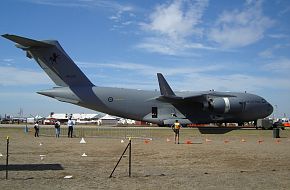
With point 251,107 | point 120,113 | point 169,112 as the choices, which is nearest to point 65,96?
point 120,113

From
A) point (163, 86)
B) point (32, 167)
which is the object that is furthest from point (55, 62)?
point (32, 167)

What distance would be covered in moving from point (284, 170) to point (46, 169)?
807cm

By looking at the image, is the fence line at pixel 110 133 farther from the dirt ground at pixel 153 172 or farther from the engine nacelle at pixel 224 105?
the dirt ground at pixel 153 172

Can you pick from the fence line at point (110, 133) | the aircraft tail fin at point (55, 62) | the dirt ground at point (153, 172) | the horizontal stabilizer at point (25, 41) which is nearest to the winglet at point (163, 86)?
the fence line at point (110, 133)

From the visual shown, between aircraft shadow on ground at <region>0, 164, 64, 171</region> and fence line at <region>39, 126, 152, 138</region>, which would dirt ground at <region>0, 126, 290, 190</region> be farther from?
fence line at <region>39, 126, 152, 138</region>

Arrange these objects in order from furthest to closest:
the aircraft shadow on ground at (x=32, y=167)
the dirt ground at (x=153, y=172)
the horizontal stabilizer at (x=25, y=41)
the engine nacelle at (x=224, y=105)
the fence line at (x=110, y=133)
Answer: the engine nacelle at (x=224, y=105), the fence line at (x=110, y=133), the horizontal stabilizer at (x=25, y=41), the aircraft shadow on ground at (x=32, y=167), the dirt ground at (x=153, y=172)

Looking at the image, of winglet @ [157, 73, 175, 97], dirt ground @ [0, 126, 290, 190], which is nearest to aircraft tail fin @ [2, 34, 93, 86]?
winglet @ [157, 73, 175, 97]

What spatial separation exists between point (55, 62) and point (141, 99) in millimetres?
11348

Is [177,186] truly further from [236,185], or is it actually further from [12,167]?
[12,167]

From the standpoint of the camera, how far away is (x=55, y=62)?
43.7 meters

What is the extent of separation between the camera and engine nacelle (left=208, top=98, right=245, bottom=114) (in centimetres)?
4669

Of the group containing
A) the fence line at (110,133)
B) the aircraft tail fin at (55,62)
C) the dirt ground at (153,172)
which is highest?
the aircraft tail fin at (55,62)

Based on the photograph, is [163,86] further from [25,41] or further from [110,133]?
[25,41]

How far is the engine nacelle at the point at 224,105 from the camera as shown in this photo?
4669 centimetres
